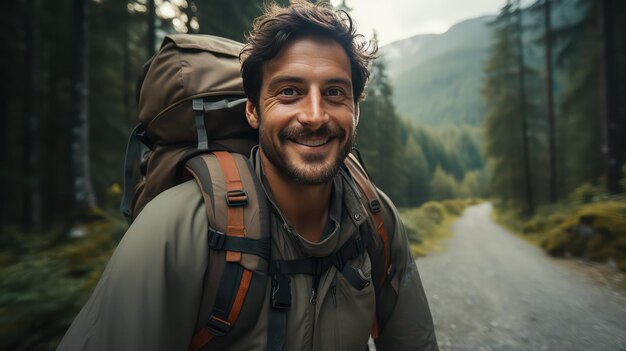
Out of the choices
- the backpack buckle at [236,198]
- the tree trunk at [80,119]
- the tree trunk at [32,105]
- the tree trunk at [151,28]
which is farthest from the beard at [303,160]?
the tree trunk at [32,105]

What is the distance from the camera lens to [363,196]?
2.04 m

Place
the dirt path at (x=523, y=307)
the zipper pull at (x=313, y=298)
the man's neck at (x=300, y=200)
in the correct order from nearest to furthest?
the zipper pull at (x=313, y=298) → the man's neck at (x=300, y=200) → the dirt path at (x=523, y=307)

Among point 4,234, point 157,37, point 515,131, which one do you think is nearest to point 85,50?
point 157,37

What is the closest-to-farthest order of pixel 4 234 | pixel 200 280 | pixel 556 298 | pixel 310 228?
1. pixel 200 280
2. pixel 310 228
3. pixel 556 298
4. pixel 4 234

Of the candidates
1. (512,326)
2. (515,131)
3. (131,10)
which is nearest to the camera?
(512,326)

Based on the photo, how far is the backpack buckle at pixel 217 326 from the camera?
1.38 meters

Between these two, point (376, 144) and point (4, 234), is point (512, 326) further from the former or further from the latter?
point (376, 144)

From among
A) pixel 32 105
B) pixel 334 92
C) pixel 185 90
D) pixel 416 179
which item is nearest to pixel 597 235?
pixel 334 92

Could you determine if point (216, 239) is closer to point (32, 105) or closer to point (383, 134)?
point (32, 105)

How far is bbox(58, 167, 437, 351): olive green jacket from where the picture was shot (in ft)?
4.05

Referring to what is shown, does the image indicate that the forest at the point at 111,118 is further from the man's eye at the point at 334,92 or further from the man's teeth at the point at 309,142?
the man's eye at the point at 334,92

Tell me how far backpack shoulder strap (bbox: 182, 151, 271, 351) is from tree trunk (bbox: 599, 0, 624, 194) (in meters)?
14.1

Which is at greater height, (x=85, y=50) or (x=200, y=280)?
(x=85, y=50)

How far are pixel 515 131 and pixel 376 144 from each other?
9.35m
